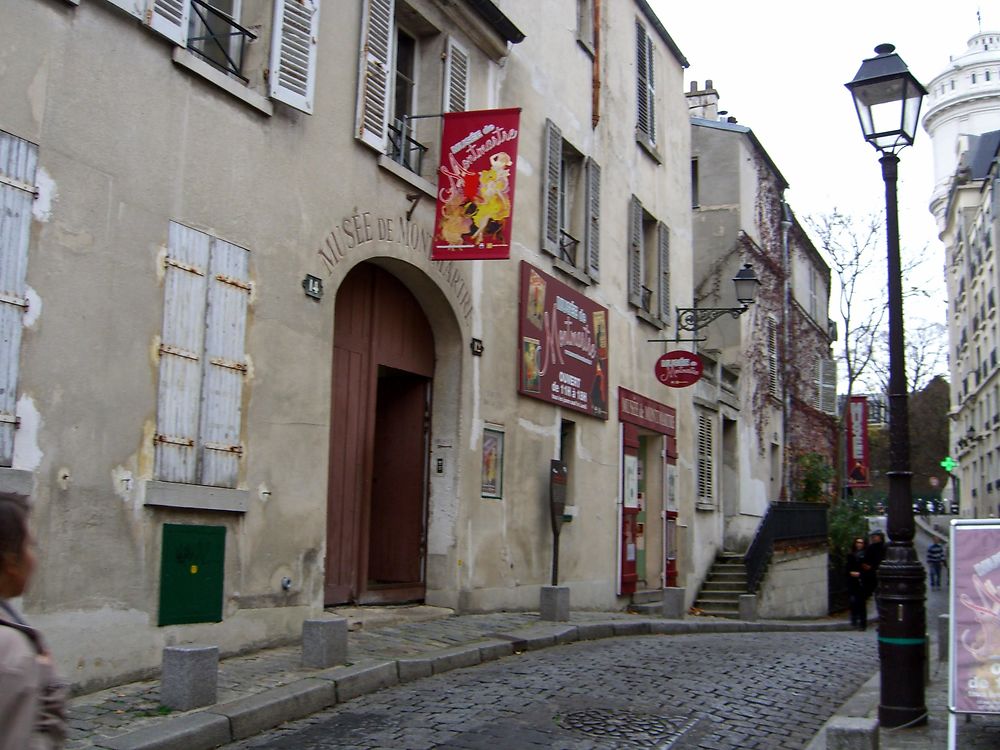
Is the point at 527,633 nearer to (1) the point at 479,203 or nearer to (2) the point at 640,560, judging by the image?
(1) the point at 479,203

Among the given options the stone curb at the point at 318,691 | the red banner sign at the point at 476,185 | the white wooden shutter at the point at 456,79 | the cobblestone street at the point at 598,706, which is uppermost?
the white wooden shutter at the point at 456,79

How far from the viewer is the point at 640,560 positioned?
18.1 meters

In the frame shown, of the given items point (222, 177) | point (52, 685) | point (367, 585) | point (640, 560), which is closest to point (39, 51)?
point (222, 177)

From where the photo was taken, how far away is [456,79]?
40.0 feet

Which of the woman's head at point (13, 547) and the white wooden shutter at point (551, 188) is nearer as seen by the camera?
the woman's head at point (13, 547)

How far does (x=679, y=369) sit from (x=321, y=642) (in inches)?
389

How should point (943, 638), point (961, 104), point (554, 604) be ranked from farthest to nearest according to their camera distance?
1. point (961, 104)
2. point (554, 604)
3. point (943, 638)

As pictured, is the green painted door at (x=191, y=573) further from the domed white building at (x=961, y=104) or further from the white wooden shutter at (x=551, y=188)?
the domed white building at (x=961, y=104)

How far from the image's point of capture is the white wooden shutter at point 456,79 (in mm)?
12021

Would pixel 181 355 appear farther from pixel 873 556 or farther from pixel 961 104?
pixel 961 104

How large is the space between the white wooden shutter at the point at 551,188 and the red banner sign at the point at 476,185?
3.38m

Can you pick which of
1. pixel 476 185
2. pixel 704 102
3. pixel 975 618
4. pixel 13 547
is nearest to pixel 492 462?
pixel 476 185

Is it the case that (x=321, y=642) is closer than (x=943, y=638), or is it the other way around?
(x=321, y=642)

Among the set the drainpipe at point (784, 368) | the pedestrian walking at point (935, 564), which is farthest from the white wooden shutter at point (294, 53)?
the pedestrian walking at point (935, 564)
